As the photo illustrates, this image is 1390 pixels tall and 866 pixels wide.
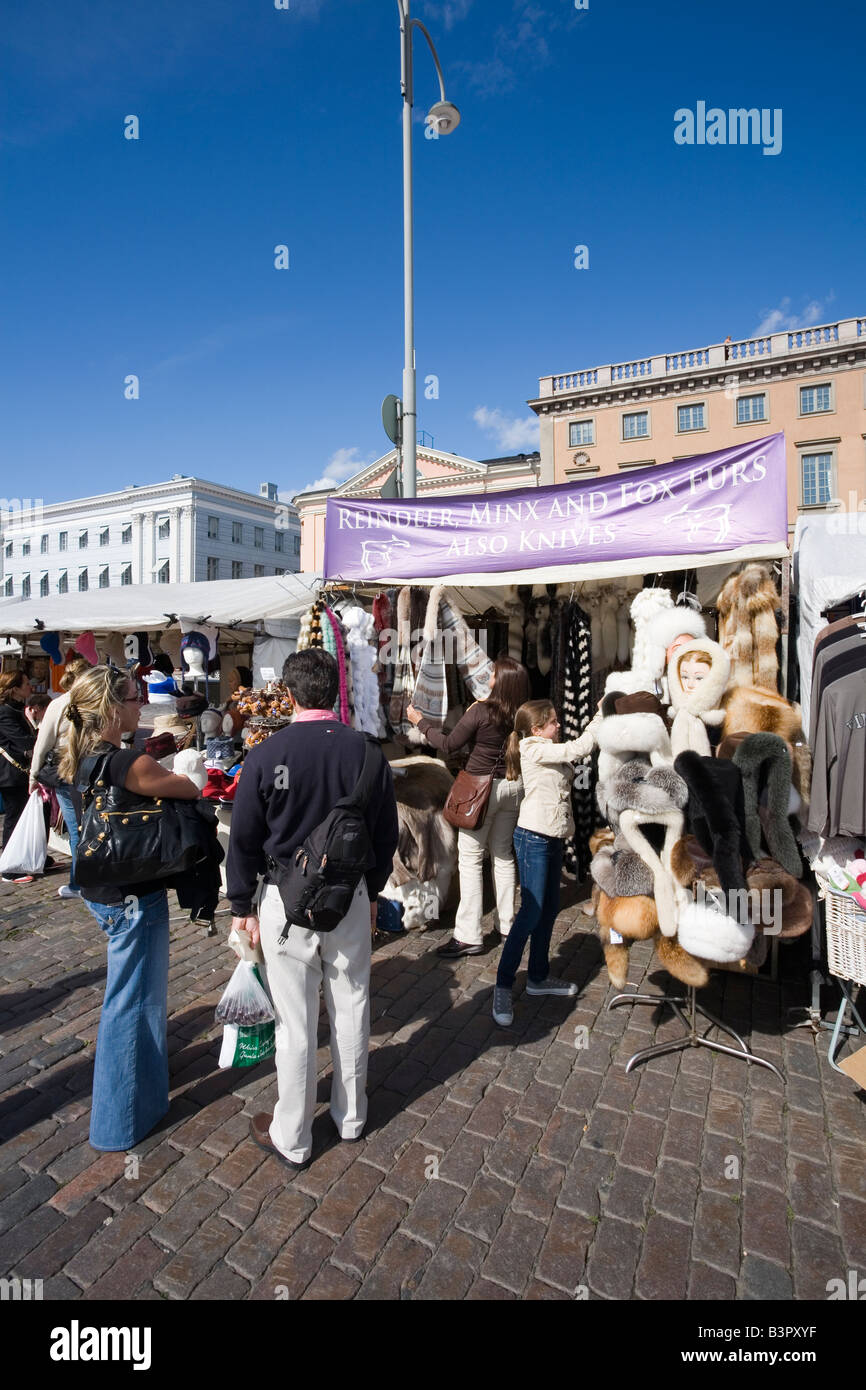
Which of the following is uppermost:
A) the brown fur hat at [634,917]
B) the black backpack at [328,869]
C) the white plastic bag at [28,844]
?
the black backpack at [328,869]

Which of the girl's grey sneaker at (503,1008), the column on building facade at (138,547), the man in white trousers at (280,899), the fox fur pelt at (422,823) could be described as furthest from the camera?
the column on building facade at (138,547)

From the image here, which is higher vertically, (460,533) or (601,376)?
(601,376)

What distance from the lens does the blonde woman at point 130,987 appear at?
278 cm

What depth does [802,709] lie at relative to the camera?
155 inches

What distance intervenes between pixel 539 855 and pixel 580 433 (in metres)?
35.7

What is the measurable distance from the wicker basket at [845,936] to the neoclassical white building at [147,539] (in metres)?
52.7

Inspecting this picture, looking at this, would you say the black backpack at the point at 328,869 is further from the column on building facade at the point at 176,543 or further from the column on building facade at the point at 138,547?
the column on building facade at the point at 138,547

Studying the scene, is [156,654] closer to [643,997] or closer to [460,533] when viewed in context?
[460,533]

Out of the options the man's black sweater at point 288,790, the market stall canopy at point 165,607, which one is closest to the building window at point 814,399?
the market stall canopy at point 165,607

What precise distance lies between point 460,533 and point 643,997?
11.2ft

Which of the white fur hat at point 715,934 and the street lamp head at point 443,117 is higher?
the street lamp head at point 443,117

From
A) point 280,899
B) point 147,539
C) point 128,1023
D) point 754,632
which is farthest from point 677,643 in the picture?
point 147,539
